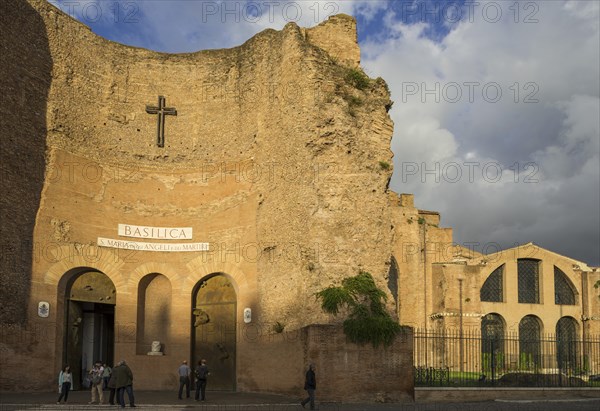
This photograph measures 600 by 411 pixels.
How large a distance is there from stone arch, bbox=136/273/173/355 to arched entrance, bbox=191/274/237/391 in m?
0.84

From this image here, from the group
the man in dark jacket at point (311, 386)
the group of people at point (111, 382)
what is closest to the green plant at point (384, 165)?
the man in dark jacket at point (311, 386)

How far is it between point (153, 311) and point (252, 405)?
6.65m

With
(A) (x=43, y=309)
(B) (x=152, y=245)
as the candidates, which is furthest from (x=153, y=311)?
(A) (x=43, y=309)

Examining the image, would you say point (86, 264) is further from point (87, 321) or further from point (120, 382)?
point (120, 382)

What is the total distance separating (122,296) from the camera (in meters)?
20.6

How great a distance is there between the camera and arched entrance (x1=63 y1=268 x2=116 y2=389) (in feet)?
65.7

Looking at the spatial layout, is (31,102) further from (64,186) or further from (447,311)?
(447,311)

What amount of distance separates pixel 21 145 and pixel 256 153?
6732 mm

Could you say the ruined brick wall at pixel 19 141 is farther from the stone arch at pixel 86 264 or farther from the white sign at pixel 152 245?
the white sign at pixel 152 245

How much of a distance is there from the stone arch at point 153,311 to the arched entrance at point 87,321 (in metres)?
0.96

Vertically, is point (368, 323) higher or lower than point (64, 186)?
lower

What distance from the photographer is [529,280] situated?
39.3 m

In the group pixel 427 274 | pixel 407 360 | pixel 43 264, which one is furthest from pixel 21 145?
pixel 427 274

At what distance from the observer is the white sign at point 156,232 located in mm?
21250
